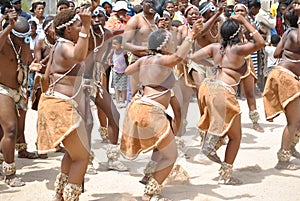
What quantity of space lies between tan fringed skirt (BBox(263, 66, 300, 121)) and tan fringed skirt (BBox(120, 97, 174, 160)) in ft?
5.69

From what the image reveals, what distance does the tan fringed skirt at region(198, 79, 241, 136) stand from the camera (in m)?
5.24

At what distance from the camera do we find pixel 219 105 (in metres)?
5.30

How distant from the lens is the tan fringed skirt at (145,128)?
4.57 meters

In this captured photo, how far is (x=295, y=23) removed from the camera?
5.96m

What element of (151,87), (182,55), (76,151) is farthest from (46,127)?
(182,55)

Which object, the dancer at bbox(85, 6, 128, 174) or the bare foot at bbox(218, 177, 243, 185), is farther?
the dancer at bbox(85, 6, 128, 174)

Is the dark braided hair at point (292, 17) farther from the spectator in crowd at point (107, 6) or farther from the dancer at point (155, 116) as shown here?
the spectator in crowd at point (107, 6)

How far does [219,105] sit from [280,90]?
924mm

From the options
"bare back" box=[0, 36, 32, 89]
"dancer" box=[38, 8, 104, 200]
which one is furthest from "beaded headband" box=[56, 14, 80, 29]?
"bare back" box=[0, 36, 32, 89]

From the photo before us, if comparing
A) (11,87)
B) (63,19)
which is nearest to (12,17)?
(63,19)

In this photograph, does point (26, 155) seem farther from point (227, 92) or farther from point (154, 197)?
point (227, 92)

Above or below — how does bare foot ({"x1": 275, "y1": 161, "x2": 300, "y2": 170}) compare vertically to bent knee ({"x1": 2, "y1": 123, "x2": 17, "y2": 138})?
below

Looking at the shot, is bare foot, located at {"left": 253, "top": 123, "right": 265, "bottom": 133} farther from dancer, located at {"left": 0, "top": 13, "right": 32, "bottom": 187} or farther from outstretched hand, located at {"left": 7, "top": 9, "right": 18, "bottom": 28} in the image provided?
outstretched hand, located at {"left": 7, "top": 9, "right": 18, "bottom": 28}

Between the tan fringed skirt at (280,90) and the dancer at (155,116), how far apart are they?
165cm
